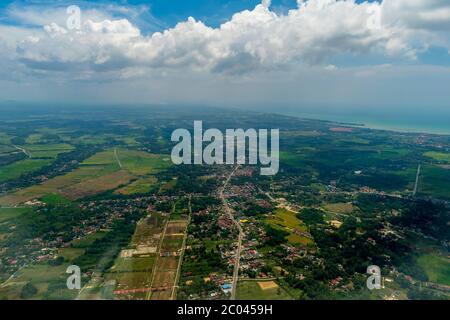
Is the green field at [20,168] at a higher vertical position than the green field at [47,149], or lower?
lower

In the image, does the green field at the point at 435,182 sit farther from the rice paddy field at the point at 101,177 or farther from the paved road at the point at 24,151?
the paved road at the point at 24,151

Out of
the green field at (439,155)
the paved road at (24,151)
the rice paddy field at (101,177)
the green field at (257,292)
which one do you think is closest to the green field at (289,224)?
the green field at (257,292)

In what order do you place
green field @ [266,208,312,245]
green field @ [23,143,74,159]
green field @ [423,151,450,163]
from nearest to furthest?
1. green field @ [266,208,312,245]
2. green field @ [423,151,450,163]
3. green field @ [23,143,74,159]

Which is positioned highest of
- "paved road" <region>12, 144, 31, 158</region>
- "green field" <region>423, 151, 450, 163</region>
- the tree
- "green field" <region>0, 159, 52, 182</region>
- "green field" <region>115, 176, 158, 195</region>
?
"green field" <region>423, 151, 450, 163</region>

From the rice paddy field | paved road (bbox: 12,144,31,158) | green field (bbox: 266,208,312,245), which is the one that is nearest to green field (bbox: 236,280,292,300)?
green field (bbox: 266,208,312,245)

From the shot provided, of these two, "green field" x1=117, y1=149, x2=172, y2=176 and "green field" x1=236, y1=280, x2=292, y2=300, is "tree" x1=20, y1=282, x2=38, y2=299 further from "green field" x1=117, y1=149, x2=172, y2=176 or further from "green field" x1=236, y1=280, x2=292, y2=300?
"green field" x1=117, y1=149, x2=172, y2=176

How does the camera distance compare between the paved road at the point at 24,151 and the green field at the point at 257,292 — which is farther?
the paved road at the point at 24,151

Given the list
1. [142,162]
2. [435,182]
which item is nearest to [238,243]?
[435,182]

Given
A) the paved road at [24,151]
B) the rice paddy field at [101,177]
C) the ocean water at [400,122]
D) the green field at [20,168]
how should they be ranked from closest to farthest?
the rice paddy field at [101,177], the green field at [20,168], the paved road at [24,151], the ocean water at [400,122]
